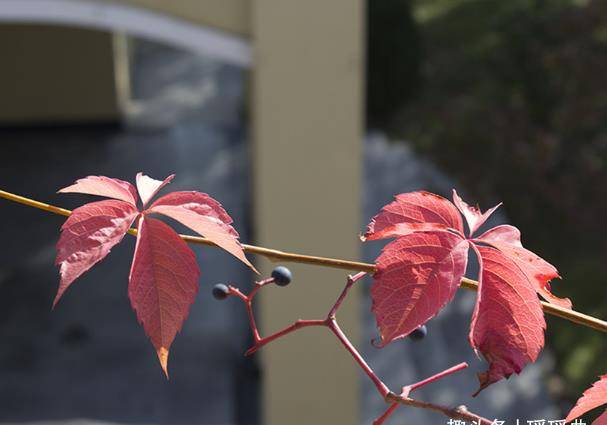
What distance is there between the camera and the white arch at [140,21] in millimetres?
4039

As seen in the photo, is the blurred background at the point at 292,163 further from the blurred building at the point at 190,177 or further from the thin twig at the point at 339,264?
the thin twig at the point at 339,264

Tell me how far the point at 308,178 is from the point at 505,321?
11.9 feet

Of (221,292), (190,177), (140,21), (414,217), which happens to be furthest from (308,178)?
(190,177)

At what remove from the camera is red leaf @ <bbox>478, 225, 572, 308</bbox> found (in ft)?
2.17

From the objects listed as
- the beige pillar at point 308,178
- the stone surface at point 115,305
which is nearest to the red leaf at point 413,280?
the beige pillar at point 308,178

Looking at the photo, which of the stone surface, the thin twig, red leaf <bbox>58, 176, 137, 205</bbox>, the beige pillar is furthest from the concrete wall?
the thin twig

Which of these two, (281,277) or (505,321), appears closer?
(505,321)

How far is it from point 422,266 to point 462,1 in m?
11.5

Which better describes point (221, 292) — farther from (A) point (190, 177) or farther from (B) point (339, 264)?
(A) point (190, 177)

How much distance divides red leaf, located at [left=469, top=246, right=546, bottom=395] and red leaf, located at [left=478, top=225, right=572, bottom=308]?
0.02m

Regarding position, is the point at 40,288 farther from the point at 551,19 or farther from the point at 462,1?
the point at 462,1

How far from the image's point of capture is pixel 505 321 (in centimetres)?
62

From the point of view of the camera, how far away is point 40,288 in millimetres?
7273

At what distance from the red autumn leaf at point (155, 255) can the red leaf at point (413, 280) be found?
0.10m
